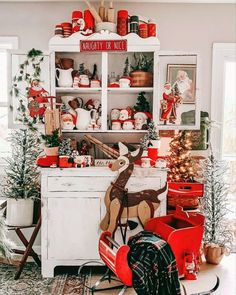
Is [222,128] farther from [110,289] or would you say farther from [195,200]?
[110,289]

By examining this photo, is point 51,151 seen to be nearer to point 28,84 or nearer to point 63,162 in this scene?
point 63,162

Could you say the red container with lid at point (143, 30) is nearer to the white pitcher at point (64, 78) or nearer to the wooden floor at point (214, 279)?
the white pitcher at point (64, 78)

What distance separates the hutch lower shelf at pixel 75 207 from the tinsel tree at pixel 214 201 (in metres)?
0.59

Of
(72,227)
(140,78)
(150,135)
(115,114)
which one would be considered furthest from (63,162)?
(140,78)

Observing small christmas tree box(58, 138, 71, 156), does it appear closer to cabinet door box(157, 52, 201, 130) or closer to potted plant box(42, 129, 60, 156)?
potted plant box(42, 129, 60, 156)

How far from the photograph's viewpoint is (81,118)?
4027mm

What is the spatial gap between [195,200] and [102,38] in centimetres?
179

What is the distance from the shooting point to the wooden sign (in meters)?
3.84

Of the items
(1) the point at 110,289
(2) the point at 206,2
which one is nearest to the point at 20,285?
(1) the point at 110,289

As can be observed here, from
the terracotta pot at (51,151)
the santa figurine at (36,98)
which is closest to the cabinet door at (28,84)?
the santa figurine at (36,98)

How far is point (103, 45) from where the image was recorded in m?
3.85

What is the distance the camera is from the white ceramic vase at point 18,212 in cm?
384

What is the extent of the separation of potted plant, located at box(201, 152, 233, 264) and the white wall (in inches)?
41.0

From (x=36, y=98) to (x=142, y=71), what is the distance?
1054 millimetres
